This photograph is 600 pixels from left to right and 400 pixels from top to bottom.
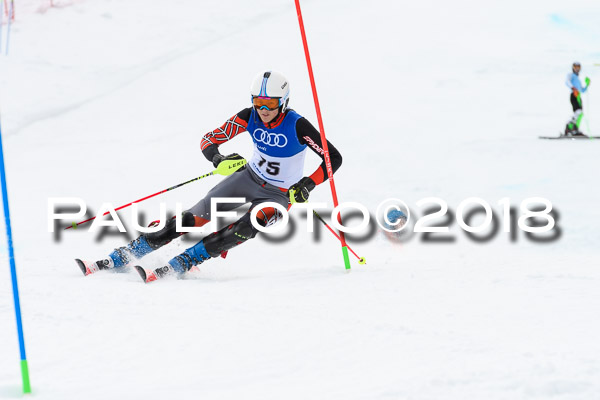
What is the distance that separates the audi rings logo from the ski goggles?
236mm

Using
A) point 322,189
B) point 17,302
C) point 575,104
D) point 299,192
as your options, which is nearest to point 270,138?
point 299,192

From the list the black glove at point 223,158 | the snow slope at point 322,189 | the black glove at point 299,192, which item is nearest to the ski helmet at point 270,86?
the black glove at point 223,158

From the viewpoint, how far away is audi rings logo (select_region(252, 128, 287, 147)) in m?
5.40

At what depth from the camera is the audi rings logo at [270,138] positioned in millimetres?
5397

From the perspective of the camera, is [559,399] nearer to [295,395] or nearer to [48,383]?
[295,395]

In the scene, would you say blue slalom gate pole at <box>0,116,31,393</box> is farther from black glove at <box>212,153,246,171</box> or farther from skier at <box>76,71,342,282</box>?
black glove at <box>212,153,246,171</box>

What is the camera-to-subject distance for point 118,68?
56.7 ft

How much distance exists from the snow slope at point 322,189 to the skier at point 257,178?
0.69ft

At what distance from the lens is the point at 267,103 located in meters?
5.23

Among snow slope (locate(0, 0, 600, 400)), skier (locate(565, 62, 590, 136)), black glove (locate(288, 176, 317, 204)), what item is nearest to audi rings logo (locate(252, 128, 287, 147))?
black glove (locate(288, 176, 317, 204))

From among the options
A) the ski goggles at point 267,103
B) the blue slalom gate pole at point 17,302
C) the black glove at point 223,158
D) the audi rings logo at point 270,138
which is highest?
the ski goggles at point 267,103

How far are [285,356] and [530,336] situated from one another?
115 centimetres

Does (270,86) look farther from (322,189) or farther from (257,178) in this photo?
(322,189)

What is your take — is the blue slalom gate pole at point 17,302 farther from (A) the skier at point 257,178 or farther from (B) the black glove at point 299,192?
(B) the black glove at point 299,192
